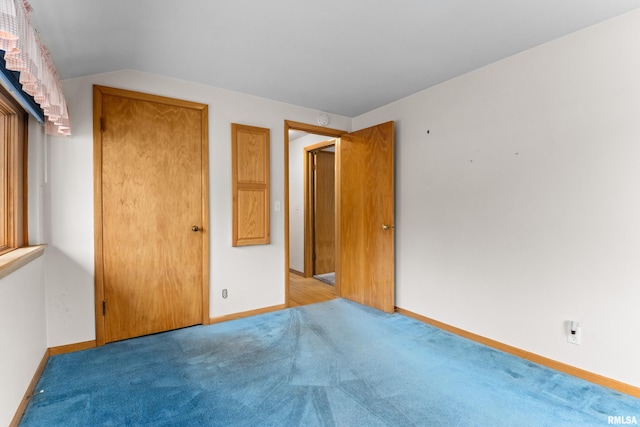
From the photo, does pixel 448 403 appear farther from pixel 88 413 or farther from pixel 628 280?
pixel 88 413

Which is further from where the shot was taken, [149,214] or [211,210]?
[211,210]

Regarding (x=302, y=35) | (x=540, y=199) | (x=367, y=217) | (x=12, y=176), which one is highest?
(x=302, y=35)

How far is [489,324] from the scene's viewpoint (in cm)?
262

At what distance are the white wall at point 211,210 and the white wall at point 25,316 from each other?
10 centimetres

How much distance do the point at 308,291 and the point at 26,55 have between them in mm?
3616

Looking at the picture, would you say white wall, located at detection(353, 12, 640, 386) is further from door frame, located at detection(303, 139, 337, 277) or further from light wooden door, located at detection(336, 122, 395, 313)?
door frame, located at detection(303, 139, 337, 277)

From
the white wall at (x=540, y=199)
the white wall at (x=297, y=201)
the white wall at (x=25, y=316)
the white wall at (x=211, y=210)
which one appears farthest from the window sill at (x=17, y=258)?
the white wall at (x=297, y=201)

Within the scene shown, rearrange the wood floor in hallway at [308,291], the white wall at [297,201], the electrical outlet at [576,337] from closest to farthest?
the electrical outlet at [576,337] → the wood floor in hallway at [308,291] → the white wall at [297,201]

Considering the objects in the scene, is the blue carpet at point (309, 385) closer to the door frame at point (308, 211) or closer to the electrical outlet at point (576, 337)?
the electrical outlet at point (576, 337)

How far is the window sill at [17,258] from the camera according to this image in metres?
1.52

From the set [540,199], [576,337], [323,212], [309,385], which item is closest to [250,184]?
Answer: [309,385]

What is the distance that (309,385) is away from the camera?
201 cm

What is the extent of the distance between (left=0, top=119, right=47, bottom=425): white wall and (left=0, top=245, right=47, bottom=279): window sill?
0.15 ft

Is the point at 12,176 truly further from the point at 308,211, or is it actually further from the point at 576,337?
the point at 576,337
